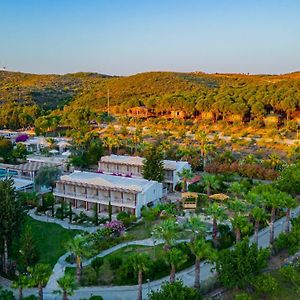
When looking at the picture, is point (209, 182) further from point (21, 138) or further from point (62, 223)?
point (21, 138)

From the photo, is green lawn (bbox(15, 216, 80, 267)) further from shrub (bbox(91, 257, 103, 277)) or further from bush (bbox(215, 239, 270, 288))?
bush (bbox(215, 239, 270, 288))

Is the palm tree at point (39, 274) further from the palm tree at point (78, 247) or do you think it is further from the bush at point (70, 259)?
the bush at point (70, 259)

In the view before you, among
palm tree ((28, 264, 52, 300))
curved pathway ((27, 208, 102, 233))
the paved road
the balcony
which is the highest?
palm tree ((28, 264, 52, 300))

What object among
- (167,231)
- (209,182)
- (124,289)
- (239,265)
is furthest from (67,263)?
(209,182)

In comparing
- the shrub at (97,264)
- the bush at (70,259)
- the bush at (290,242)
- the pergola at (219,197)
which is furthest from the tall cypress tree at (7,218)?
the pergola at (219,197)

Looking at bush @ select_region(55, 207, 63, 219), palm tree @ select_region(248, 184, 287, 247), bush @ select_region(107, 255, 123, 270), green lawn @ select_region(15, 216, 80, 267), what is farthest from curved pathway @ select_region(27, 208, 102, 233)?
palm tree @ select_region(248, 184, 287, 247)

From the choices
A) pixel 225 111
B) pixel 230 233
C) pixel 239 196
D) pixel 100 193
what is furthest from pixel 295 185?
pixel 225 111
